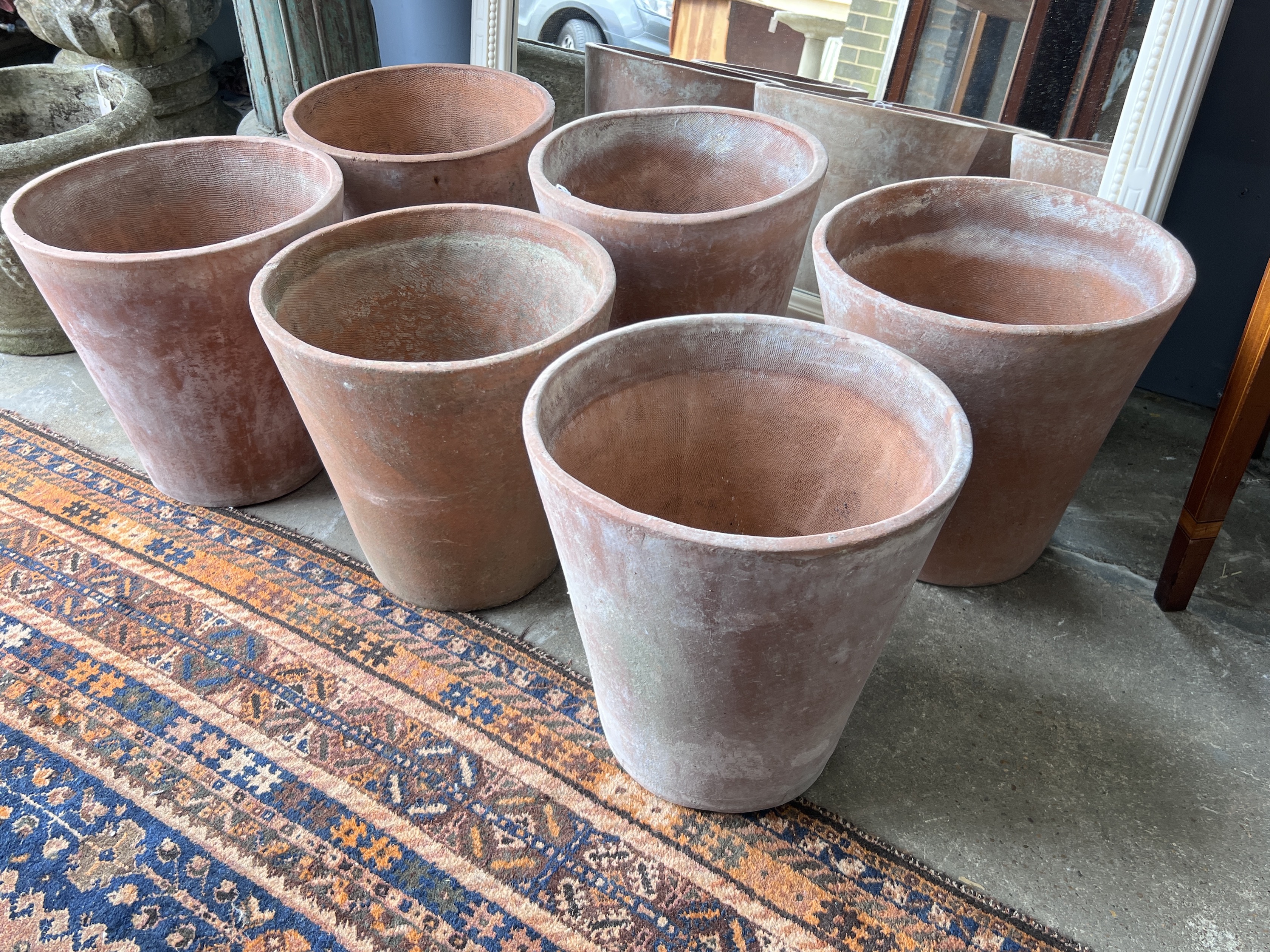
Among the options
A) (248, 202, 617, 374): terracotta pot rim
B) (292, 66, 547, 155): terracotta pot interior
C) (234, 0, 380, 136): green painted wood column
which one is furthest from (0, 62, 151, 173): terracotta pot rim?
(248, 202, 617, 374): terracotta pot rim

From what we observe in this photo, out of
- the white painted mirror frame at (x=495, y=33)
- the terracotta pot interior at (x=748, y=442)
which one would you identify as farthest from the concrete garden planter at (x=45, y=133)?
the terracotta pot interior at (x=748, y=442)

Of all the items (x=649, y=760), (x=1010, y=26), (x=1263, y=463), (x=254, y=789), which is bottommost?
(x=254, y=789)

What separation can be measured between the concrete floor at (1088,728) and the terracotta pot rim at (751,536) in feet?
2.13

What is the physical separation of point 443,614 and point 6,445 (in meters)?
1.46

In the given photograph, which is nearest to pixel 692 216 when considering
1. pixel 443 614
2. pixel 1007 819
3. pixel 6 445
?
pixel 443 614

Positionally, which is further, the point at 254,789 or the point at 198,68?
the point at 198,68

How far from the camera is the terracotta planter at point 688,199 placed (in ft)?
6.27

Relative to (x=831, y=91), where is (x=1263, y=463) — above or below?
below

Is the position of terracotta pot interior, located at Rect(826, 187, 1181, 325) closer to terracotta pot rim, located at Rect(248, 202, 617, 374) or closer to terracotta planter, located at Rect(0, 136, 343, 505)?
terracotta pot rim, located at Rect(248, 202, 617, 374)

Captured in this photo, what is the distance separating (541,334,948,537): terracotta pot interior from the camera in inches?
58.5

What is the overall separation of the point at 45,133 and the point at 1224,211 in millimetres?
3675

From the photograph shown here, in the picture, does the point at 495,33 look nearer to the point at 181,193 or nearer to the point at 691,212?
the point at 691,212

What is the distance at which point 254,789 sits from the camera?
1.63 meters

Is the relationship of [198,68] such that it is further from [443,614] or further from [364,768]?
[364,768]
